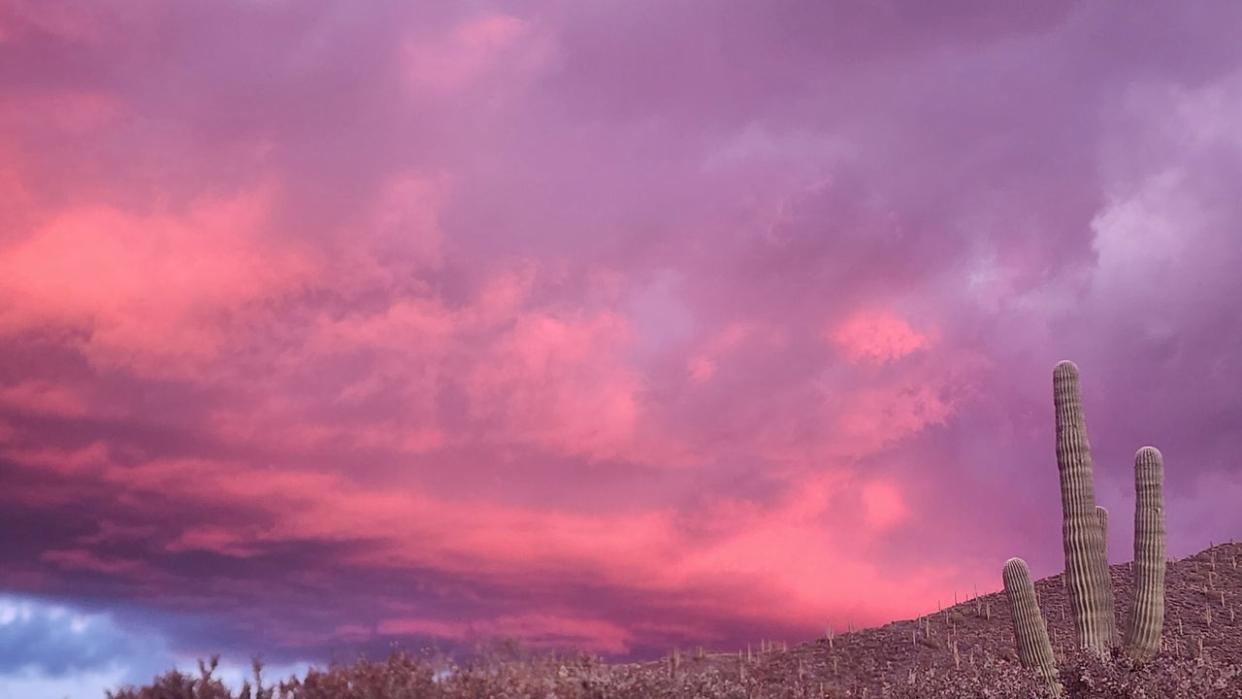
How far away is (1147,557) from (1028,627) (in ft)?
9.56

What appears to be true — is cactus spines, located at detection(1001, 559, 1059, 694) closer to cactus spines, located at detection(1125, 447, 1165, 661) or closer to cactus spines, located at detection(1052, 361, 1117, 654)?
cactus spines, located at detection(1052, 361, 1117, 654)

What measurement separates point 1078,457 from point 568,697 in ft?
51.5

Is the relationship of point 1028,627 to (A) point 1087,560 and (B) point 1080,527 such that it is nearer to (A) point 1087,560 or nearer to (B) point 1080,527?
(A) point 1087,560

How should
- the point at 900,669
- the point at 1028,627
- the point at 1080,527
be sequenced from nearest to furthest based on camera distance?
the point at 1028,627 → the point at 1080,527 → the point at 900,669

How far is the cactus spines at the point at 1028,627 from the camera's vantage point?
2139 centimetres

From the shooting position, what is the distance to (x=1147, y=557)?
2244 centimetres

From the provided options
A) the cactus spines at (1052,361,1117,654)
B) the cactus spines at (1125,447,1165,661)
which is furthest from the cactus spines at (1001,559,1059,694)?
the cactus spines at (1125,447,1165,661)

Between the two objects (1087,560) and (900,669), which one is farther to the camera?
(900,669)

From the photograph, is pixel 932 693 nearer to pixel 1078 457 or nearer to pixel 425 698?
pixel 1078 457

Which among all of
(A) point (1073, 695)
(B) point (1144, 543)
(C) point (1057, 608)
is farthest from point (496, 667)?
(C) point (1057, 608)

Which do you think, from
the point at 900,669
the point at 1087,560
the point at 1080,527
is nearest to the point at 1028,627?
the point at 1087,560

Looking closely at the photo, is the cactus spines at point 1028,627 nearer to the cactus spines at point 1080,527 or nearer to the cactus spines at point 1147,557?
the cactus spines at point 1080,527

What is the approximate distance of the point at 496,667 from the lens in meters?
10.8

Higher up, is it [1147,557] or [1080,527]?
[1080,527]
